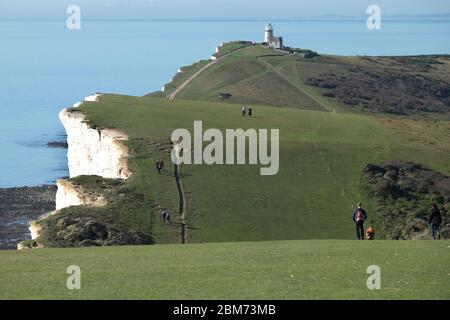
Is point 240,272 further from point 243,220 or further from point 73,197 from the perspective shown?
point 73,197

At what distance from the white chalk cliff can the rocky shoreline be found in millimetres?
5022

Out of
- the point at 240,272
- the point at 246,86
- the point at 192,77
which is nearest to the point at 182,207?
the point at 240,272

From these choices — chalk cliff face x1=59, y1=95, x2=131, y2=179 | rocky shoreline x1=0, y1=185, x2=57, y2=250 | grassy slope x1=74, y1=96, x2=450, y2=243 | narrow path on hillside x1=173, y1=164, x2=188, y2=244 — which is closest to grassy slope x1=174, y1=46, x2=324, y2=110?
rocky shoreline x1=0, y1=185, x2=57, y2=250

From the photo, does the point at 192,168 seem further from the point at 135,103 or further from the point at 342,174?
the point at 135,103

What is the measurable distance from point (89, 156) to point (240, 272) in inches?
1901

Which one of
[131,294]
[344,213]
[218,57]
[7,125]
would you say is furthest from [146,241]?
[218,57]

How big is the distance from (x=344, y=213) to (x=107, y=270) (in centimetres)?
3073

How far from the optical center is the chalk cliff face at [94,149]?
62.5 m

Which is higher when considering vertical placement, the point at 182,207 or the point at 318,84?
the point at 318,84

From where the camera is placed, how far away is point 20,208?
7856 cm

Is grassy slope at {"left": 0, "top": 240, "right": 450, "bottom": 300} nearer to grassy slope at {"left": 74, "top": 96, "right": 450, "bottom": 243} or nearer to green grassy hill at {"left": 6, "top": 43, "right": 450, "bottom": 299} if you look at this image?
green grassy hill at {"left": 6, "top": 43, "right": 450, "bottom": 299}

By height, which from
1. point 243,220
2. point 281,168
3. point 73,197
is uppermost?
point 281,168

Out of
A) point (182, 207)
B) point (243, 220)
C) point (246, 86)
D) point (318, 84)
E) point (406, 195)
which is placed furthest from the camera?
point (318, 84)

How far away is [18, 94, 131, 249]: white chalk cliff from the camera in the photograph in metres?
56.7
